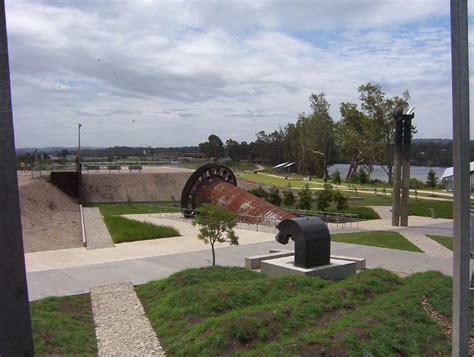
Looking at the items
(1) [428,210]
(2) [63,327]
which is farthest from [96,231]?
(1) [428,210]

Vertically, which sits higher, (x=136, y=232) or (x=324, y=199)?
(x=324, y=199)

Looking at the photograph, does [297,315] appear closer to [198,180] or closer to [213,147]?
[198,180]

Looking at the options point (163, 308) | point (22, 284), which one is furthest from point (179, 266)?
point (22, 284)

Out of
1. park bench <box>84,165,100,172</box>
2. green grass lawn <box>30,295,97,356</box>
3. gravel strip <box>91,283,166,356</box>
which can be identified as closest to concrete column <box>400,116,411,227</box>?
gravel strip <box>91,283,166,356</box>

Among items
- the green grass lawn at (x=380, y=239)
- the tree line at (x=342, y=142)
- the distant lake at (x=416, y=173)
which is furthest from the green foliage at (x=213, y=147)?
the green grass lawn at (x=380, y=239)

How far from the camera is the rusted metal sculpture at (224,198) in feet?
83.0

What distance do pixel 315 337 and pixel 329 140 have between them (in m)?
74.8

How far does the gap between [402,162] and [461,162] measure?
67.7ft

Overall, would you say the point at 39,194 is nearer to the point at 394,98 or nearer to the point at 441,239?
the point at 441,239

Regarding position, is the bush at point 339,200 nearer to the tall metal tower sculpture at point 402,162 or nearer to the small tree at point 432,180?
the tall metal tower sculpture at point 402,162

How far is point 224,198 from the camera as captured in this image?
2683 cm

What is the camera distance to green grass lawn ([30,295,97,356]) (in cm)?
720

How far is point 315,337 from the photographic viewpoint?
6.68 meters

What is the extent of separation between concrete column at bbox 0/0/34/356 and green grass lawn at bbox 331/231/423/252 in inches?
615
